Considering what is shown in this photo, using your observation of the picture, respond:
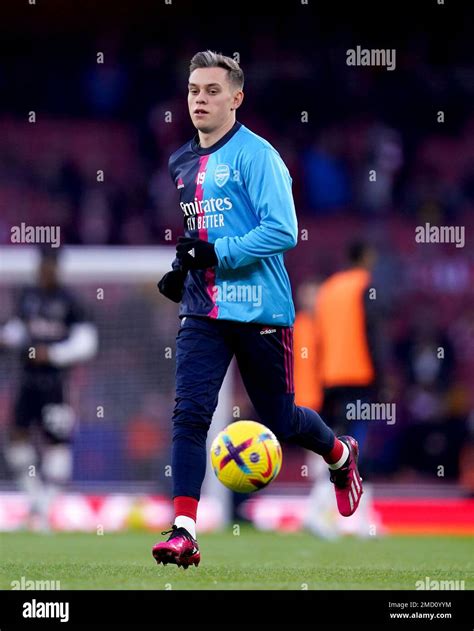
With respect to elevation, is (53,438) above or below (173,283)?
below

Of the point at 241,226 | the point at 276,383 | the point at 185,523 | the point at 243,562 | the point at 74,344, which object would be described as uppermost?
the point at 241,226

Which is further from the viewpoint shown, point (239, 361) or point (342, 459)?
point (342, 459)

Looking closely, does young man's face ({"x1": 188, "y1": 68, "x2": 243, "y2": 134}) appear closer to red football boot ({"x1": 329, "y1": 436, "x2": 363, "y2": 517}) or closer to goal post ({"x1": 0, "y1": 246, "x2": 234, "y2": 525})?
red football boot ({"x1": 329, "y1": 436, "x2": 363, "y2": 517})

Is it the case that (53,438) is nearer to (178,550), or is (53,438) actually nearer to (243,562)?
(243,562)

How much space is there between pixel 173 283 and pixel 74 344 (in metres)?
5.17

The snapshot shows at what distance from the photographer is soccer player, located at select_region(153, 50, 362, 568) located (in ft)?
21.7

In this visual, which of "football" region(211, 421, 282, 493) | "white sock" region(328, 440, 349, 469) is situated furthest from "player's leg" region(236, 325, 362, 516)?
"white sock" region(328, 440, 349, 469)

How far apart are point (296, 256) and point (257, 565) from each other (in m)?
10.1

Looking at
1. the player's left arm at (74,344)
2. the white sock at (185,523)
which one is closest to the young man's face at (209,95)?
the white sock at (185,523)

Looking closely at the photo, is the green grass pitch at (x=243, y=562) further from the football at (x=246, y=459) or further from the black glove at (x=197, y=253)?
the black glove at (x=197, y=253)

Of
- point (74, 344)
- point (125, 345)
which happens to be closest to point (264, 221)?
point (74, 344)

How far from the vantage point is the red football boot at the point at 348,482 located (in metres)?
7.60

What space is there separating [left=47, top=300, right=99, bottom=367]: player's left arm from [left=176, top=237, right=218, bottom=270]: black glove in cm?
534

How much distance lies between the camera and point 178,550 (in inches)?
249
